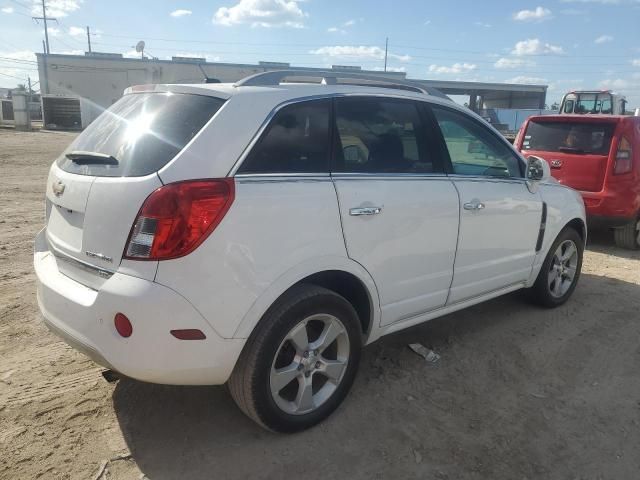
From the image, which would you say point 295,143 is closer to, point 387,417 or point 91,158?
point 91,158

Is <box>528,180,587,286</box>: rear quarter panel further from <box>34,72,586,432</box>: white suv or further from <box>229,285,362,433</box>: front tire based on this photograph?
<box>229,285,362,433</box>: front tire

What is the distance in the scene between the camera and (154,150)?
2.51 metres

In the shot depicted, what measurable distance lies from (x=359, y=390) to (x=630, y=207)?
514 cm

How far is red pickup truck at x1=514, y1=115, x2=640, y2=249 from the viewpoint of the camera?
666 centimetres

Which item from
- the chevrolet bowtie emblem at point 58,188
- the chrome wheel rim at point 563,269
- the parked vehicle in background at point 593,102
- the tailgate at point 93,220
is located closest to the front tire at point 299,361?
the tailgate at point 93,220

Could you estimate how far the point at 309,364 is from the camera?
2.85 m

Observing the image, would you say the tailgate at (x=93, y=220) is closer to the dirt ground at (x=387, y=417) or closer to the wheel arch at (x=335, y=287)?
the wheel arch at (x=335, y=287)

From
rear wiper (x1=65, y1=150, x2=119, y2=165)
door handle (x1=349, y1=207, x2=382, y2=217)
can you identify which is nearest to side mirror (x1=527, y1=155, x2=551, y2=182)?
door handle (x1=349, y1=207, x2=382, y2=217)

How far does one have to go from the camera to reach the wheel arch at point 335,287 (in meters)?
2.51

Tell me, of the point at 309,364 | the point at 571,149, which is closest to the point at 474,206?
the point at 309,364

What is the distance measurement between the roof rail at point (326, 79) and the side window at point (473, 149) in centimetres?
21

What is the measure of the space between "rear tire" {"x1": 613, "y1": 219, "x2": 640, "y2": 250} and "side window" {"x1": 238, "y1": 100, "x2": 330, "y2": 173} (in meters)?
5.58

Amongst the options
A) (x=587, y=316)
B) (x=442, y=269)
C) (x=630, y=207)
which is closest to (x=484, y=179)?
(x=442, y=269)

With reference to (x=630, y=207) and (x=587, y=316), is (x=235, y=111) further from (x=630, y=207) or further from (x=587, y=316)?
(x=630, y=207)
